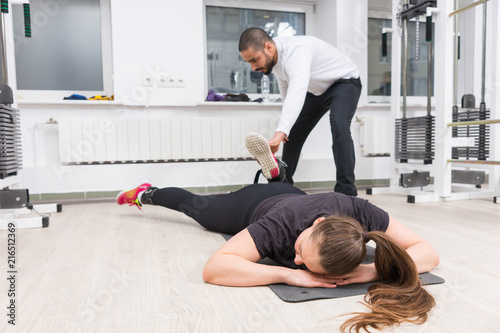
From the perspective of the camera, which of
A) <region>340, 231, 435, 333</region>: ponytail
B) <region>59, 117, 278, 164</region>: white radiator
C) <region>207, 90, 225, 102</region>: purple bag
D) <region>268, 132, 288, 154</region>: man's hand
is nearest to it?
<region>340, 231, 435, 333</region>: ponytail

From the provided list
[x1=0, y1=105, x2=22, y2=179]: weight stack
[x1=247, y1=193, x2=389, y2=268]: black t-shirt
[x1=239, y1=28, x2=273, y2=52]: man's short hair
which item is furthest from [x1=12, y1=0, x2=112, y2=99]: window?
[x1=247, y1=193, x2=389, y2=268]: black t-shirt

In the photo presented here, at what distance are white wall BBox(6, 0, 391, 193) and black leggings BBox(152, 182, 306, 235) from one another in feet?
3.88

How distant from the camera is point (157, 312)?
35.2 inches

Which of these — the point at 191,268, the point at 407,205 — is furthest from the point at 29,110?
the point at 407,205

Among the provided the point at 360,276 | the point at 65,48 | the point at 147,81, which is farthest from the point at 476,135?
the point at 65,48

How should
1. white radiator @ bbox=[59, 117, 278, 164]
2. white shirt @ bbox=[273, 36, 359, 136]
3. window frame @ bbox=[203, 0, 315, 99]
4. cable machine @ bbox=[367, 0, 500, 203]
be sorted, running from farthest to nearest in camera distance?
window frame @ bbox=[203, 0, 315, 99] < white radiator @ bbox=[59, 117, 278, 164] < cable machine @ bbox=[367, 0, 500, 203] < white shirt @ bbox=[273, 36, 359, 136]

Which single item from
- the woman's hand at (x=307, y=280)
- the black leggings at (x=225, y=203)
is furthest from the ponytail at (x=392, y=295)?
the black leggings at (x=225, y=203)

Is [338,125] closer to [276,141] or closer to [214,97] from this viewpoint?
[276,141]

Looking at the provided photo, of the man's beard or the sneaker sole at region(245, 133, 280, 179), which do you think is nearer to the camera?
the sneaker sole at region(245, 133, 280, 179)

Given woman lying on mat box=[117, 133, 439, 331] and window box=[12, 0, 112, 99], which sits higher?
window box=[12, 0, 112, 99]

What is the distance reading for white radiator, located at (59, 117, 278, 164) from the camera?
2799 mm

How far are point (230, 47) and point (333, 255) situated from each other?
2776mm

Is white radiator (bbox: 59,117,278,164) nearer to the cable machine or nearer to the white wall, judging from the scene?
the white wall

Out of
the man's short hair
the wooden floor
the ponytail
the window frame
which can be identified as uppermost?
the window frame
